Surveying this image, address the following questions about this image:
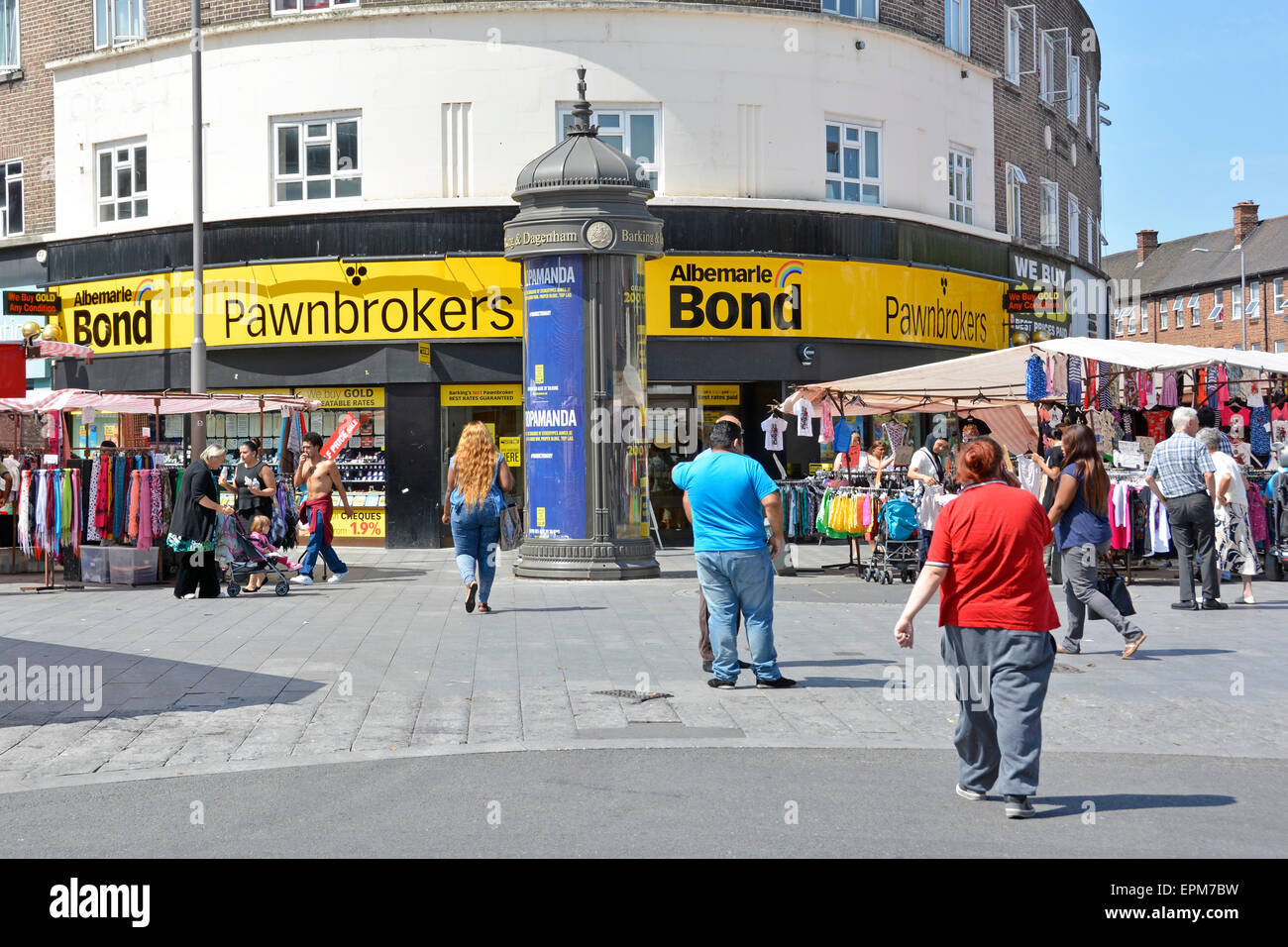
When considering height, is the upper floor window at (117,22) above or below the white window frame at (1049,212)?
above

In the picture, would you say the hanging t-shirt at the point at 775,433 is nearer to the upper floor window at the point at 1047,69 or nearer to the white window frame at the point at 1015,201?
the white window frame at the point at 1015,201

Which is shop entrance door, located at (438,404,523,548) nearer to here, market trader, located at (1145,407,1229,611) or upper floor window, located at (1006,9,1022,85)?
market trader, located at (1145,407,1229,611)

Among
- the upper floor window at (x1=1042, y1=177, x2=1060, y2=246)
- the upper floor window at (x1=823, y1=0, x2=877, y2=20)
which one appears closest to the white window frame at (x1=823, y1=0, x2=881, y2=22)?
the upper floor window at (x1=823, y1=0, x2=877, y2=20)

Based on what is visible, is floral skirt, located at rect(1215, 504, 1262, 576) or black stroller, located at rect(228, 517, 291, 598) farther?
black stroller, located at rect(228, 517, 291, 598)

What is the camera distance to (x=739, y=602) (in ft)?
31.6

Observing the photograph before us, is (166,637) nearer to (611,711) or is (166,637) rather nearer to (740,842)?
(611,711)

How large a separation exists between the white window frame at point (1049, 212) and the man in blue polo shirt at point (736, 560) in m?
22.8

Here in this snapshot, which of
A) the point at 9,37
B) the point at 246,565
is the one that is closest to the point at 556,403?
the point at 246,565

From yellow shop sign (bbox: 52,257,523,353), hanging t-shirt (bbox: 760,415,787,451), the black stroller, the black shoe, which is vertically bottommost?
the black shoe

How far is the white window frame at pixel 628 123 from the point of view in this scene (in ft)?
75.7

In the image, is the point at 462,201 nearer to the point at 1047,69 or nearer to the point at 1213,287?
the point at 1047,69

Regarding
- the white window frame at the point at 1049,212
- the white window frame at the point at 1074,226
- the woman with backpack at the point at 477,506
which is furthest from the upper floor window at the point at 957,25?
the woman with backpack at the point at 477,506

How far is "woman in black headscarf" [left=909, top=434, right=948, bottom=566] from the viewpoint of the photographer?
51.2 ft
